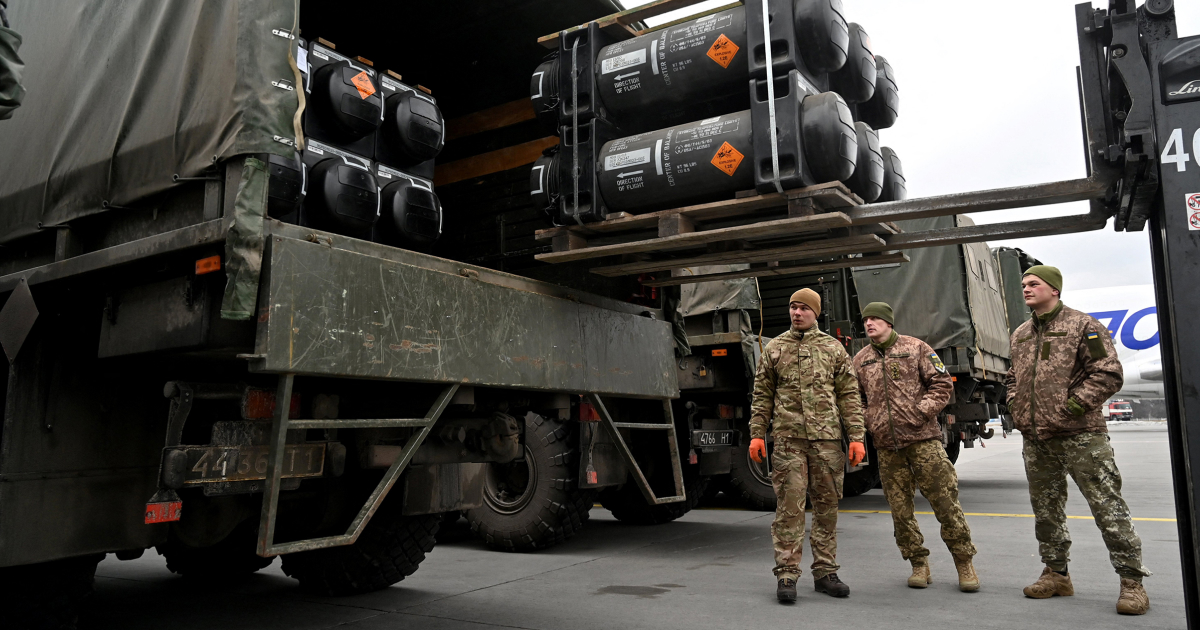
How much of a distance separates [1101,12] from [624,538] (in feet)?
17.8

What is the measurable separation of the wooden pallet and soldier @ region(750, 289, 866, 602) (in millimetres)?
668

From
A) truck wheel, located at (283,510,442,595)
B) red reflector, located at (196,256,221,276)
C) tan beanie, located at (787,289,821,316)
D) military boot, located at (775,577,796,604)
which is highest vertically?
tan beanie, located at (787,289,821,316)

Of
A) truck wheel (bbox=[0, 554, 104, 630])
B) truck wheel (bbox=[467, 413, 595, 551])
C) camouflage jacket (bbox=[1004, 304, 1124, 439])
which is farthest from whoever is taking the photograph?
truck wheel (bbox=[467, 413, 595, 551])

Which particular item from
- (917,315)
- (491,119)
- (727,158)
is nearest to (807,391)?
(727,158)

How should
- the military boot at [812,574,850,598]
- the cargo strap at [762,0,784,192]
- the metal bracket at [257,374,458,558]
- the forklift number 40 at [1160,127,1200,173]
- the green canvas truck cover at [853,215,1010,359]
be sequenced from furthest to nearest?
Answer: the green canvas truck cover at [853,215,1010,359] < the military boot at [812,574,850,598] < the cargo strap at [762,0,784,192] < the metal bracket at [257,374,458,558] < the forklift number 40 at [1160,127,1200,173]

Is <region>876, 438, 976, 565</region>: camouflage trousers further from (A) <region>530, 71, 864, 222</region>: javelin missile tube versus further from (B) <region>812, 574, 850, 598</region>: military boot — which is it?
(A) <region>530, 71, 864, 222</region>: javelin missile tube

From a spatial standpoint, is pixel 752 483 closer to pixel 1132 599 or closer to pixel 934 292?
pixel 934 292

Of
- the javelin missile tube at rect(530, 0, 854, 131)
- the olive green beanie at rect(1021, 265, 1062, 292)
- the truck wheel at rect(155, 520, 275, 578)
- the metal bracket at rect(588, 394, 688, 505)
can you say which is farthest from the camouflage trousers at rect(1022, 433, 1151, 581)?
the truck wheel at rect(155, 520, 275, 578)

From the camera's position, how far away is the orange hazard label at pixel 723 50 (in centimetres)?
370

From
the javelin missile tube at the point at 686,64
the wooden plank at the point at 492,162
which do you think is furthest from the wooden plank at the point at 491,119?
the javelin missile tube at the point at 686,64

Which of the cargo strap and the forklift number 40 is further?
the cargo strap

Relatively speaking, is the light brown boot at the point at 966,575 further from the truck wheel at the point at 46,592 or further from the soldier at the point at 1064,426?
the truck wheel at the point at 46,592

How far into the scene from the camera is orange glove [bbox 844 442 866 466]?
15.6 feet

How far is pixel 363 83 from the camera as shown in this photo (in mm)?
3820
